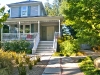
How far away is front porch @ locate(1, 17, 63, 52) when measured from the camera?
24553 mm

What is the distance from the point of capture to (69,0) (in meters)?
12.2

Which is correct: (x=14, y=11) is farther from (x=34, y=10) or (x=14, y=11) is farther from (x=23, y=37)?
(x=23, y=37)

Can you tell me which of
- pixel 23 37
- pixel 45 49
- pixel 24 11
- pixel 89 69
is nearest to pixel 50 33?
pixel 23 37

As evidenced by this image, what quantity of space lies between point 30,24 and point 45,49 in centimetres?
709

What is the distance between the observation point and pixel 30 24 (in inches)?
1078

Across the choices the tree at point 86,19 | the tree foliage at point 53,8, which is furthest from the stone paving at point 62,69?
the tree foliage at point 53,8

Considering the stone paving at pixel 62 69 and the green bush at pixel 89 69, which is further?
the stone paving at pixel 62 69

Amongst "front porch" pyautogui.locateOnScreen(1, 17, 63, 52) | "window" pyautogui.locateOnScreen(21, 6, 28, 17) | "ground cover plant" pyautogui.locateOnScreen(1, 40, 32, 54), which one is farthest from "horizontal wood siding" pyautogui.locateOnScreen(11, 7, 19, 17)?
"ground cover plant" pyautogui.locateOnScreen(1, 40, 32, 54)

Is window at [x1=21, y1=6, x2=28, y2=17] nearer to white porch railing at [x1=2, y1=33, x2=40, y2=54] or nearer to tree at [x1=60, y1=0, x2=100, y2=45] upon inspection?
white porch railing at [x1=2, y1=33, x2=40, y2=54]

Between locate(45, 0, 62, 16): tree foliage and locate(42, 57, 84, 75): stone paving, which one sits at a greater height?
locate(45, 0, 62, 16): tree foliage

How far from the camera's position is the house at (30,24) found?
2462 cm

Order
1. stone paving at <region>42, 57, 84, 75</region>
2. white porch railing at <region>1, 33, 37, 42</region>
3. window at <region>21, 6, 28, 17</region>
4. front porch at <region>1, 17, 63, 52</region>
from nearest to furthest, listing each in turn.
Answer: stone paving at <region>42, 57, 84, 75</region>, white porch railing at <region>1, 33, 37, 42</region>, front porch at <region>1, 17, 63, 52</region>, window at <region>21, 6, 28, 17</region>

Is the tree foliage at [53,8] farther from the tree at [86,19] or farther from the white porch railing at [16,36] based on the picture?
the tree at [86,19]

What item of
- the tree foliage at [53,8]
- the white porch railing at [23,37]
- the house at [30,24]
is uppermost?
the tree foliage at [53,8]
